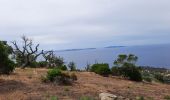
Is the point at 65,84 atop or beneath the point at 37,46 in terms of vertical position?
beneath

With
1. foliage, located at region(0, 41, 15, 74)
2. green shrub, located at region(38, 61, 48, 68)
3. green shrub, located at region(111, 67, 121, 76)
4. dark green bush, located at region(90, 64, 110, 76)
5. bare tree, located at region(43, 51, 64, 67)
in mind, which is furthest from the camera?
bare tree, located at region(43, 51, 64, 67)

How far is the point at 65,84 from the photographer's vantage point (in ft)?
74.3

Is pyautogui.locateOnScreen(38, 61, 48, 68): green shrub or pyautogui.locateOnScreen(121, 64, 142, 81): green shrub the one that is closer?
pyautogui.locateOnScreen(121, 64, 142, 81): green shrub

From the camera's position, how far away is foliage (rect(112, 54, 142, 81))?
115 feet


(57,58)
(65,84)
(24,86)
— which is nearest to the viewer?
(24,86)

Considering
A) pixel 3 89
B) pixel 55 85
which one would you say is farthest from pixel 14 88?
pixel 55 85

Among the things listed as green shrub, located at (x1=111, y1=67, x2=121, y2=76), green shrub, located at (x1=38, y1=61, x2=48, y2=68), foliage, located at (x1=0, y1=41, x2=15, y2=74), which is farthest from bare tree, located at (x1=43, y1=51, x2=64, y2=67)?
foliage, located at (x1=0, y1=41, x2=15, y2=74)

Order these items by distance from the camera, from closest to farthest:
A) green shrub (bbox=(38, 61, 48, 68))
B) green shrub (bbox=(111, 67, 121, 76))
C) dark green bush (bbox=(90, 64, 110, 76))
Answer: dark green bush (bbox=(90, 64, 110, 76))
green shrub (bbox=(111, 67, 121, 76))
green shrub (bbox=(38, 61, 48, 68))

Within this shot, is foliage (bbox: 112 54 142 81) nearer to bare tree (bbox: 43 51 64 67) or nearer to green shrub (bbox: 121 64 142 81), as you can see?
green shrub (bbox: 121 64 142 81)

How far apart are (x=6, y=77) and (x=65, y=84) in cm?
369

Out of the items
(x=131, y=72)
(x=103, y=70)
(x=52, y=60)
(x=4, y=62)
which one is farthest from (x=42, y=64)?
(x=4, y=62)

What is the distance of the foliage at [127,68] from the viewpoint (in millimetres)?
35188

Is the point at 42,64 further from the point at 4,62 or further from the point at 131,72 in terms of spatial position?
the point at 4,62

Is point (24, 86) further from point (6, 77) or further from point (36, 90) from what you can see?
point (6, 77)
